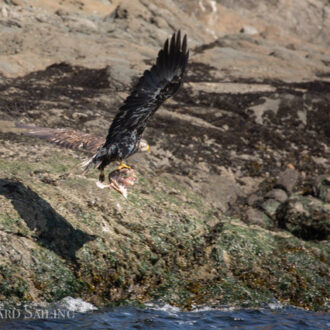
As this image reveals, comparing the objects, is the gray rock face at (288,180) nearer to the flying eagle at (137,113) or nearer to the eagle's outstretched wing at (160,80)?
the flying eagle at (137,113)

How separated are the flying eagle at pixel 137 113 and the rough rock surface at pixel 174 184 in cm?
93

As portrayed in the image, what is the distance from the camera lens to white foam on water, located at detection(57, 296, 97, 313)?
764cm

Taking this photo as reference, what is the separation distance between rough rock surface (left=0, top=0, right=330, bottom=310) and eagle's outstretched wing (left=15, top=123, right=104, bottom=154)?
2.79 ft

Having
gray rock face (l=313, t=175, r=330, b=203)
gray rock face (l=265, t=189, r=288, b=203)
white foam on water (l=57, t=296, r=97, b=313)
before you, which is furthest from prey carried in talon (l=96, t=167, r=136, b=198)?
gray rock face (l=313, t=175, r=330, b=203)

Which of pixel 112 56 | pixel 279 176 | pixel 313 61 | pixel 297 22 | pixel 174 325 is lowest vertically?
pixel 174 325

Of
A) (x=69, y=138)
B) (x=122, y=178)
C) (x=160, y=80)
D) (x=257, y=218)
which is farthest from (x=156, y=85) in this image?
(x=257, y=218)

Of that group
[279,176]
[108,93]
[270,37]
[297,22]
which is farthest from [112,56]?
[297,22]

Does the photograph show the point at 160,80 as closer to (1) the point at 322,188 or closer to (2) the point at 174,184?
(2) the point at 174,184

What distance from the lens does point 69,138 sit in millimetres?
8648

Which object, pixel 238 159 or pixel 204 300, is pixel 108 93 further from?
pixel 204 300

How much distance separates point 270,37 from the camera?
110ft

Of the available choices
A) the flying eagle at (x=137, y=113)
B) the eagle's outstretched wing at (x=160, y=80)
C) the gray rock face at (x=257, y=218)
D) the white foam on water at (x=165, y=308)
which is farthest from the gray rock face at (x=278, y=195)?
the eagle's outstretched wing at (x=160, y=80)

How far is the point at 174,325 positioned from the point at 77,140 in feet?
10.3

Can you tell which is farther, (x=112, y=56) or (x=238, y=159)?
(x=112, y=56)
